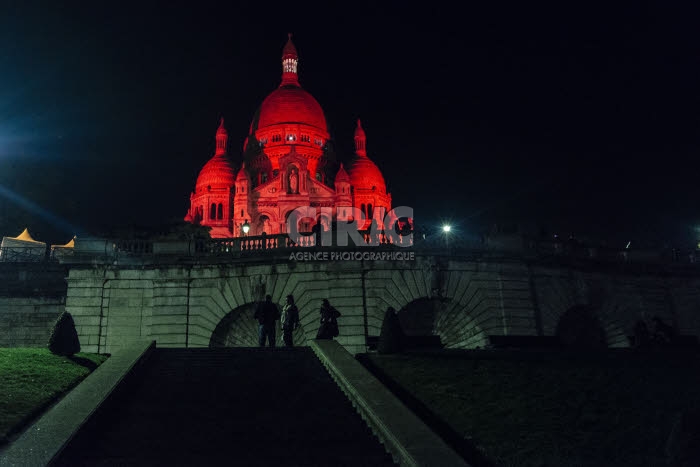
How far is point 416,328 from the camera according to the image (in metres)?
32.9

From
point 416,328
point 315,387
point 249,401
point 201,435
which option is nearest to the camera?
point 201,435

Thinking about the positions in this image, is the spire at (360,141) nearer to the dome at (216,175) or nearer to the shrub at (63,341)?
the dome at (216,175)

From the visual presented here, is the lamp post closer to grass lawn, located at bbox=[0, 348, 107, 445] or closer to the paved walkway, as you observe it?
the paved walkway

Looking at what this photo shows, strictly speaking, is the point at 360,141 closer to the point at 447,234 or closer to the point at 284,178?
the point at 284,178

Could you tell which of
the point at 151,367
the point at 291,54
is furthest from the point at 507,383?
the point at 291,54

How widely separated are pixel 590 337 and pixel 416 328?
7.76m

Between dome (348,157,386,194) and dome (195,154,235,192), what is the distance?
59.9ft

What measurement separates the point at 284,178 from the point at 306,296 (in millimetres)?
77645

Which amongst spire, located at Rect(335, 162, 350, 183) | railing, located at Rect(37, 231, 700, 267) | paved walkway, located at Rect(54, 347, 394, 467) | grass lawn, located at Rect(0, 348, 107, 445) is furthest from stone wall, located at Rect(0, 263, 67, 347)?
spire, located at Rect(335, 162, 350, 183)

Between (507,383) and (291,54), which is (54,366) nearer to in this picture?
(507,383)

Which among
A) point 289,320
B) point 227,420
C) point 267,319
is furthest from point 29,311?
point 227,420

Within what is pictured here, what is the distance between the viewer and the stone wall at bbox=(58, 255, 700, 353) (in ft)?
97.4

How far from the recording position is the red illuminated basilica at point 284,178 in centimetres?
10575

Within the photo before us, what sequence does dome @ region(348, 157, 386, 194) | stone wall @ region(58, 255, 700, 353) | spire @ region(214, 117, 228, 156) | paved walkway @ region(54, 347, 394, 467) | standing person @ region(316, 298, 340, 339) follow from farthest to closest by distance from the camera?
spire @ region(214, 117, 228, 156)
dome @ region(348, 157, 386, 194)
stone wall @ region(58, 255, 700, 353)
standing person @ region(316, 298, 340, 339)
paved walkway @ region(54, 347, 394, 467)
